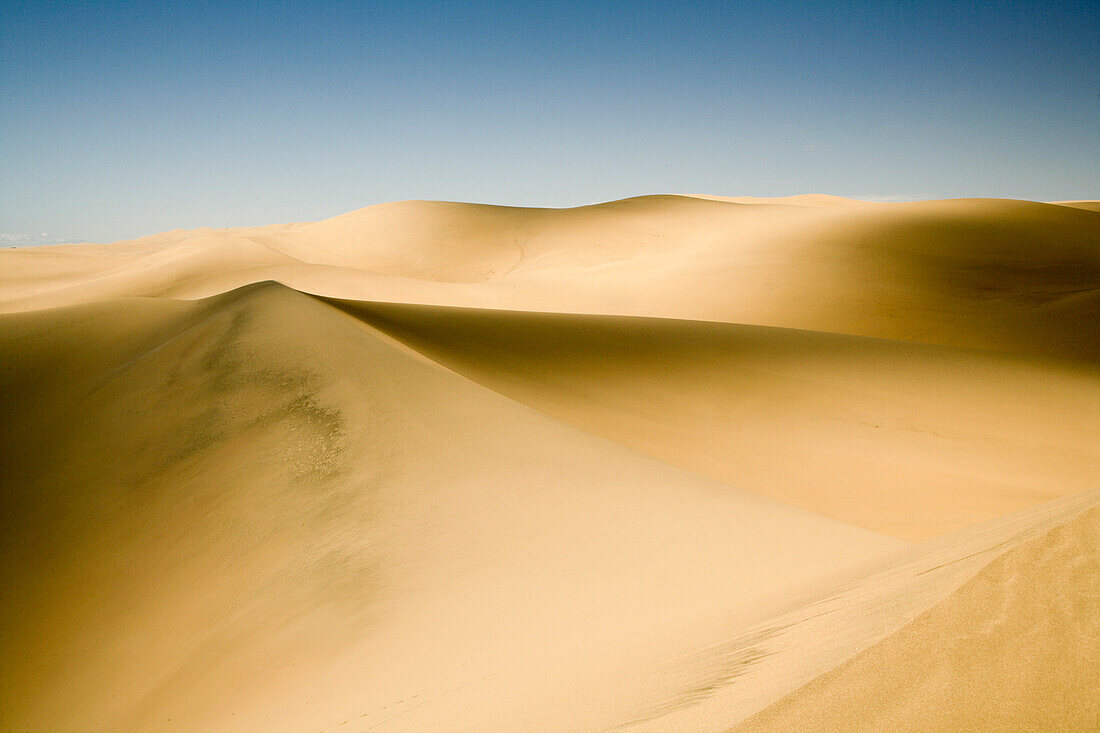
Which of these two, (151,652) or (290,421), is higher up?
(290,421)

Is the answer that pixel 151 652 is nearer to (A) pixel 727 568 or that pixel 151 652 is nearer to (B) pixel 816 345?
(A) pixel 727 568

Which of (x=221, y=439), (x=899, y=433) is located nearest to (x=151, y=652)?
(x=221, y=439)

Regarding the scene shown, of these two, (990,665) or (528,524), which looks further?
(528,524)

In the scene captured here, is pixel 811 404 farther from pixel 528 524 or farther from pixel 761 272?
pixel 761 272

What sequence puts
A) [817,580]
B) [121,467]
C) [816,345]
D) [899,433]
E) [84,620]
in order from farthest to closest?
1. [816,345]
2. [899,433]
3. [121,467]
4. [84,620]
5. [817,580]

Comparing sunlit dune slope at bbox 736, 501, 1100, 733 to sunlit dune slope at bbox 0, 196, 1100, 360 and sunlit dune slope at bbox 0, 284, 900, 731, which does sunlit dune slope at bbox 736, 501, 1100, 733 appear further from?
sunlit dune slope at bbox 0, 196, 1100, 360

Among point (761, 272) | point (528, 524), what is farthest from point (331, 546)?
Result: point (761, 272)
